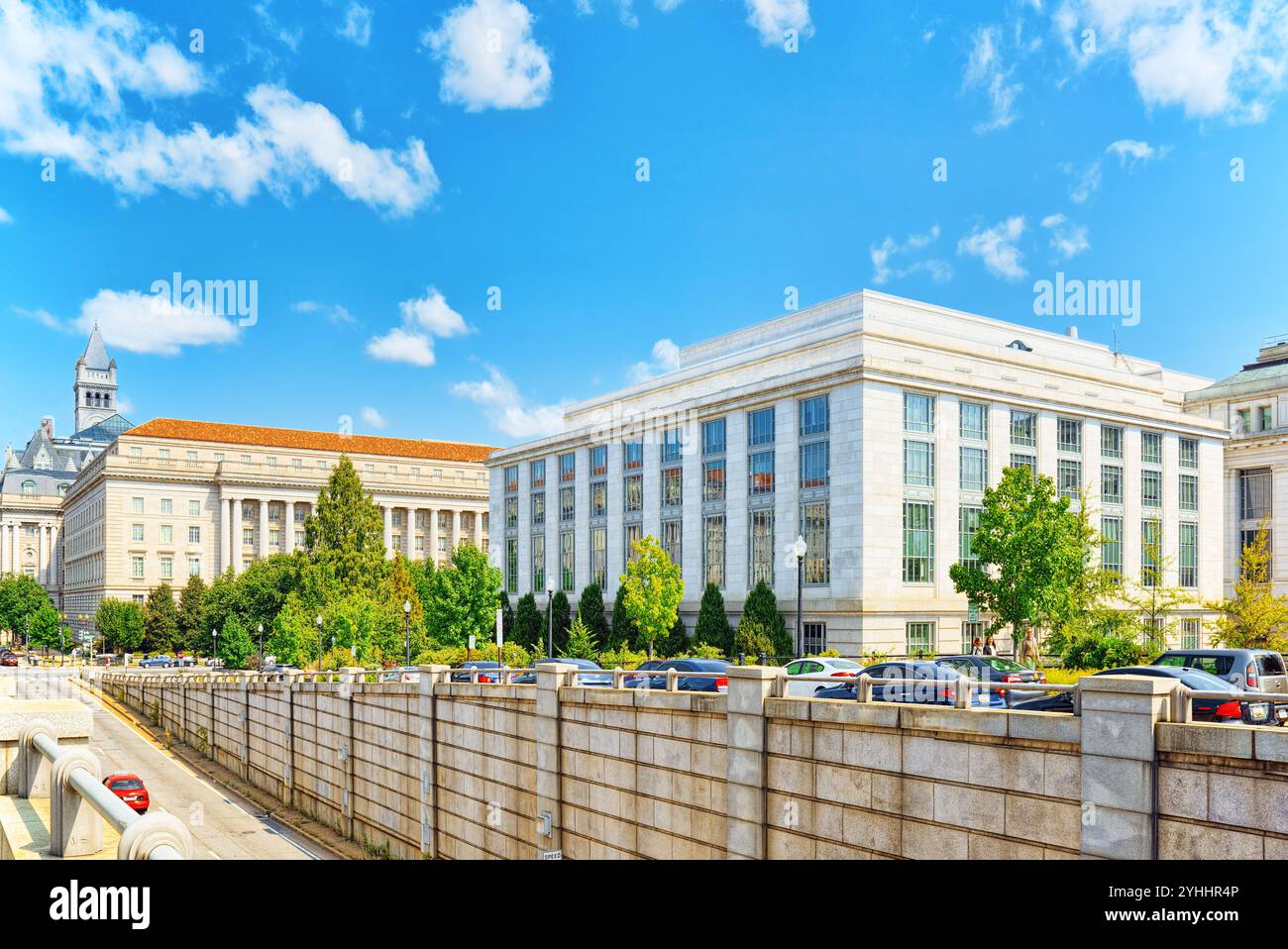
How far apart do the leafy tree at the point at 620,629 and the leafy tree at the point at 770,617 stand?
34.6 ft

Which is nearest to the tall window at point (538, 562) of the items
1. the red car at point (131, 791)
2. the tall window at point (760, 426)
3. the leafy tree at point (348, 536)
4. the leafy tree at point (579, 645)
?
the leafy tree at point (579, 645)

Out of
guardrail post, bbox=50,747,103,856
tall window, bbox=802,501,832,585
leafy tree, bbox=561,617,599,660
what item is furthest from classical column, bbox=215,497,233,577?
guardrail post, bbox=50,747,103,856

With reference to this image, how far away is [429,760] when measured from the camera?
1251 inches

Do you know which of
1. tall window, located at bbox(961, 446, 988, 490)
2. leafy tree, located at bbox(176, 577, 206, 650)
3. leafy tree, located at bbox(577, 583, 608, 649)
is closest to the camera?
tall window, located at bbox(961, 446, 988, 490)

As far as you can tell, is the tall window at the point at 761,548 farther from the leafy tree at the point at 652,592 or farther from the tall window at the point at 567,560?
the tall window at the point at 567,560

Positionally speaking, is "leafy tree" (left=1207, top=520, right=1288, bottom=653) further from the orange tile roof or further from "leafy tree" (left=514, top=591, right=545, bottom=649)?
the orange tile roof

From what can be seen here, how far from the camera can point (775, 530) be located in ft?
185

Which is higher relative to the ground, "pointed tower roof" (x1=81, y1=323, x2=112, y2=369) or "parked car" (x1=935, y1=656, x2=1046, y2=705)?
"pointed tower roof" (x1=81, y1=323, x2=112, y2=369)

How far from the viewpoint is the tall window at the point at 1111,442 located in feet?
201

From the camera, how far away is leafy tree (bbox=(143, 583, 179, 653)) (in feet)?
339

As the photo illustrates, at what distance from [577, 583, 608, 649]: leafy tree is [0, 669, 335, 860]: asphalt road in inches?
975
